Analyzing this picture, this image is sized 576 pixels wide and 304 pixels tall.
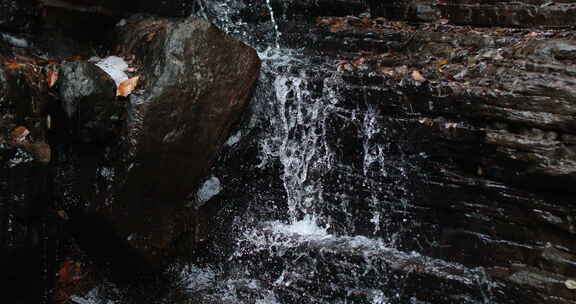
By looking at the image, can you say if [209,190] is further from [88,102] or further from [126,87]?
[88,102]

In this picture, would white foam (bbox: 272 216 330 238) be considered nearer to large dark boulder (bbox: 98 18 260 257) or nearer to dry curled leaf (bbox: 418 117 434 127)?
large dark boulder (bbox: 98 18 260 257)

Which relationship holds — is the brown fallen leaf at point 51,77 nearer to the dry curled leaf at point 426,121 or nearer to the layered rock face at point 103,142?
the layered rock face at point 103,142

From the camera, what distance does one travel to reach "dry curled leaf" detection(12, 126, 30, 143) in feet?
10.7

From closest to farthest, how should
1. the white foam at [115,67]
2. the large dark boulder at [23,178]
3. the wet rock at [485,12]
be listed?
the large dark boulder at [23,178]
the white foam at [115,67]
the wet rock at [485,12]

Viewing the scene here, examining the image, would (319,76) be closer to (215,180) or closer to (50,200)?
(215,180)

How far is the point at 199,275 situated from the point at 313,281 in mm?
1193

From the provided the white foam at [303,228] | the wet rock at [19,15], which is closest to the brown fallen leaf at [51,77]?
the wet rock at [19,15]

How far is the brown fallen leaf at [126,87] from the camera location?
12.6ft

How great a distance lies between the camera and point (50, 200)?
365 cm

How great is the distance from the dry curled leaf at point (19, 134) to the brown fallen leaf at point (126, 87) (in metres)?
0.80

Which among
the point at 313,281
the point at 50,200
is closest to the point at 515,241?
the point at 313,281

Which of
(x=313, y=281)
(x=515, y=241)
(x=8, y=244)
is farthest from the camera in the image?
(x=313, y=281)

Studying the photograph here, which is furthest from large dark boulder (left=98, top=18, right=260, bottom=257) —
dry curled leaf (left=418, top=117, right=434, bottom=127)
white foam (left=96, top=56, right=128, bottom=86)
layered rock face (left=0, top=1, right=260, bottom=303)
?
dry curled leaf (left=418, top=117, right=434, bottom=127)

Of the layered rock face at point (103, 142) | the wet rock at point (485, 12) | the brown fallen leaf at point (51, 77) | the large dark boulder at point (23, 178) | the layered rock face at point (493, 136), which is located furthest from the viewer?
the wet rock at point (485, 12)
